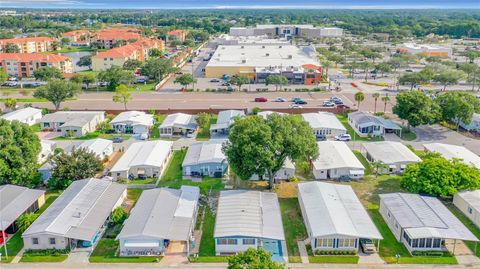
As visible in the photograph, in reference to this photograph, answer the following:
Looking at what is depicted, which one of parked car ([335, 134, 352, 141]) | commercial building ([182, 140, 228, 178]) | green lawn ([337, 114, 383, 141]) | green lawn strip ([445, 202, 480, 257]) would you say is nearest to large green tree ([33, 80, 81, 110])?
commercial building ([182, 140, 228, 178])

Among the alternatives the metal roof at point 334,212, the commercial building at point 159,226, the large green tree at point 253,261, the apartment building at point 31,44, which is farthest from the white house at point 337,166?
the apartment building at point 31,44

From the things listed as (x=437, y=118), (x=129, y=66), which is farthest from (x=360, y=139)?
(x=129, y=66)

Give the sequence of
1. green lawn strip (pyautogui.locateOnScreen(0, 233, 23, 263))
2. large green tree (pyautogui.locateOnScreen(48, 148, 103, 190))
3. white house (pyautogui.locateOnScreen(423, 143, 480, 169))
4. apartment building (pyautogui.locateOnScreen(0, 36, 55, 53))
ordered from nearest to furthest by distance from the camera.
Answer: green lawn strip (pyautogui.locateOnScreen(0, 233, 23, 263)) < large green tree (pyautogui.locateOnScreen(48, 148, 103, 190)) < white house (pyautogui.locateOnScreen(423, 143, 480, 169)) < apartment building (pyautogui.locateOnScreen(0, 36, 55, 53))

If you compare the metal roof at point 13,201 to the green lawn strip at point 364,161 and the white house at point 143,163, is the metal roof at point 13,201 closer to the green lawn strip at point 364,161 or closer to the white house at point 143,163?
the white house at point 143,163

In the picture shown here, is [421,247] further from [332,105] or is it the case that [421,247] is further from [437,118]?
→ [332,105]

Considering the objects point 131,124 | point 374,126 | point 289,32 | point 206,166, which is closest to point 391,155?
point 374,126

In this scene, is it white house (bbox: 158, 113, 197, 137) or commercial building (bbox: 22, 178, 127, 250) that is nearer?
commercial building (bbox: 22, 178, 127, 250)

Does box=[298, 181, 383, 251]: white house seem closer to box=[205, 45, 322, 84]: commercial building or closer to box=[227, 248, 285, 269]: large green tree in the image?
box=[227, 248, 285, 269]: large green tree
